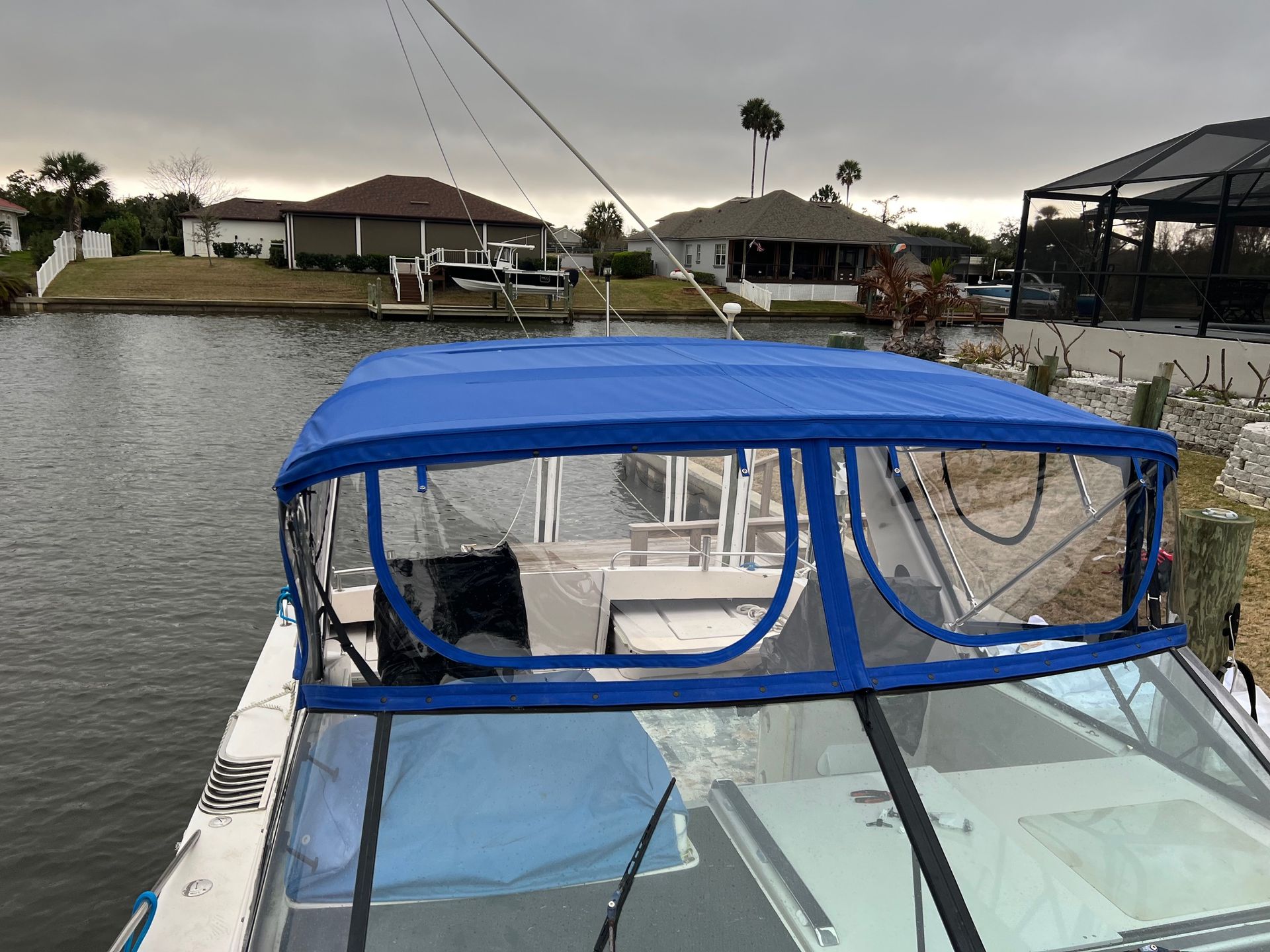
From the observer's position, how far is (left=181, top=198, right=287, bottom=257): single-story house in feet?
203

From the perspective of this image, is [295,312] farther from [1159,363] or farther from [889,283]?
[1159,363]

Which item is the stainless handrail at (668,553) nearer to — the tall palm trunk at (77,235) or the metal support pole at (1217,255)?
the metal support pole at (1217,255)

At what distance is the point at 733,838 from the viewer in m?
2.42

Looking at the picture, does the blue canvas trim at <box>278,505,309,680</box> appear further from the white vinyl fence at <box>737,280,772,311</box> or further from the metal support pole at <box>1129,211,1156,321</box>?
the white vinyl fence at <box>737,280,772,311</box>

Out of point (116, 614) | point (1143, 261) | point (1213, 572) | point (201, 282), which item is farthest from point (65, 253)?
point (1213, 572)

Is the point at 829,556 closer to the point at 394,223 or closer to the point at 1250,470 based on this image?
the point at 1250,470

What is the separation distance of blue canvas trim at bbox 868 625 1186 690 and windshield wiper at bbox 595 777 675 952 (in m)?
0.70

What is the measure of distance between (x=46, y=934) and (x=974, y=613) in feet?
18.2

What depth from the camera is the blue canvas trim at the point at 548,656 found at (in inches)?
100

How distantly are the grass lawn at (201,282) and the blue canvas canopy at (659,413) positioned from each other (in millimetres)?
42604

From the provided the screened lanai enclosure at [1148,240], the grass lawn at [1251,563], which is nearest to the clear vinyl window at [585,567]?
the grass lawn at [1251,563]

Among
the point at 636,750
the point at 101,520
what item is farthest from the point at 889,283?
the point at 636,750

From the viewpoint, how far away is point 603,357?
4.12 meters

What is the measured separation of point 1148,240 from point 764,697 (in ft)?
67.8
